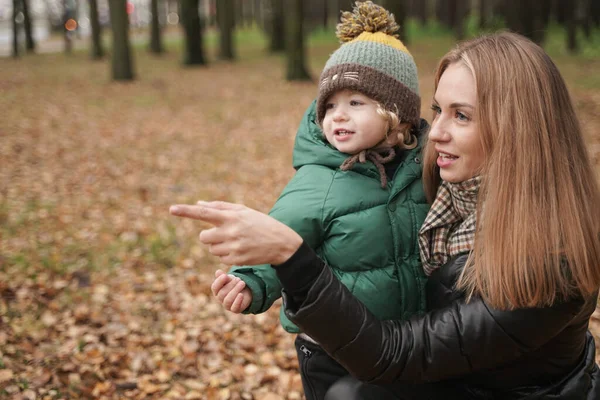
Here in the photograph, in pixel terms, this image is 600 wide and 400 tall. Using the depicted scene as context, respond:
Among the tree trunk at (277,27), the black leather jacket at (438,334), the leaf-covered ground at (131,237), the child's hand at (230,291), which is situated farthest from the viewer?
the tree trunk at (277,27)

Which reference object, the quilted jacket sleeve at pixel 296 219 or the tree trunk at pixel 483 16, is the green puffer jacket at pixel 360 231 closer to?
the quilted jacket sleeve at pixel 296 219

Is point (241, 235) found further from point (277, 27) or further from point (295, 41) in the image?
point (277, 27)

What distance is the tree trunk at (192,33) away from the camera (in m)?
20.0

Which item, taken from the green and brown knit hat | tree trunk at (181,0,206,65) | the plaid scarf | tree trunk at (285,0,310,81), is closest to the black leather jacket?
the plaid scarf

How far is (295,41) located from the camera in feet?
50.1

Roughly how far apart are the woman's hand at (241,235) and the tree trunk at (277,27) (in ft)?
76.8

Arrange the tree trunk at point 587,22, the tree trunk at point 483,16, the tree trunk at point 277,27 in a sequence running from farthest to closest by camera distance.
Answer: the tree trunk at point 277,27
the tree trunk at point 587,22
the tree trunk at point 483,16

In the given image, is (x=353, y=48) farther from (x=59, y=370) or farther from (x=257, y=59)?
(x=257, y=59)

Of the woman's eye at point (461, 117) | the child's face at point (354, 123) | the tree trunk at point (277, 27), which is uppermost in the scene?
the woman's eye at point (461, 117)

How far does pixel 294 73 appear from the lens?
15.9m

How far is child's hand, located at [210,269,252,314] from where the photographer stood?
1931 mm

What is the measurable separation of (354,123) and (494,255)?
30.9 inches

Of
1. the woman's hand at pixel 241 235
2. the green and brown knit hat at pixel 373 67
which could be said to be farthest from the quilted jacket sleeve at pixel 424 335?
the green and brown knit hat at pixel 373 67

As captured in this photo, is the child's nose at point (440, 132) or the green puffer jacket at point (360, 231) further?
the green puffer jacket at point (360, 231)
